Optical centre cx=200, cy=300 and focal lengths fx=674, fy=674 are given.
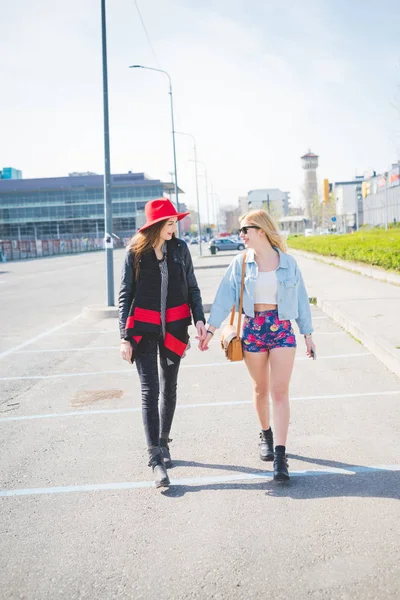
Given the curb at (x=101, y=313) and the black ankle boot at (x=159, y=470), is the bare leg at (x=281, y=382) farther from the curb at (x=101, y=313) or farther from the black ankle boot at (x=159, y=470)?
the curb at (x=101, y=313)

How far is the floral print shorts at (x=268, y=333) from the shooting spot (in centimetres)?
466

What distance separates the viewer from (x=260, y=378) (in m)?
4.83

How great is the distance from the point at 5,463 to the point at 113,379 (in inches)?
122

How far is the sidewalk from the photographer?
8908mm

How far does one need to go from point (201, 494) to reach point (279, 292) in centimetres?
144

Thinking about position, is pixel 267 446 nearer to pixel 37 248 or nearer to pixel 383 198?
pixel 37 248

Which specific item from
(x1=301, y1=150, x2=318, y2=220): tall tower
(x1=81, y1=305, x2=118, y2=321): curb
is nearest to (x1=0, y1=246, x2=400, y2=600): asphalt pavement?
(x1=81, y1=305, x2=118, y2=321): curb

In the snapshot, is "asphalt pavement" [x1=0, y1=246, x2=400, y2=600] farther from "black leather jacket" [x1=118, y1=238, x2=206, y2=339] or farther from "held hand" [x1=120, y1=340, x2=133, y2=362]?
"black leather jacket" [x1=118, y1=238, x2=206, y2=339]

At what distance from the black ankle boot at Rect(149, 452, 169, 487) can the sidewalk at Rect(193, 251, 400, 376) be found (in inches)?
156

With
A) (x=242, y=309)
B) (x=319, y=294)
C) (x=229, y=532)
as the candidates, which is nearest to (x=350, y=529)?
(x=229, y=532)

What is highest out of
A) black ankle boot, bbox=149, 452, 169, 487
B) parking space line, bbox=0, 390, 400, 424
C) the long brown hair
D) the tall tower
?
the tall tower

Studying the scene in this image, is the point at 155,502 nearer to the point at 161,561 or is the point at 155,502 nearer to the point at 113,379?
the point at 161,561

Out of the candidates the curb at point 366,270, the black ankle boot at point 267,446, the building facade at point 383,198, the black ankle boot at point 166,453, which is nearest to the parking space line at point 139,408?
the black ankle boot at point 166,453

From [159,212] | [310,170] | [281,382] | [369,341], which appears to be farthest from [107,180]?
[310,170]
